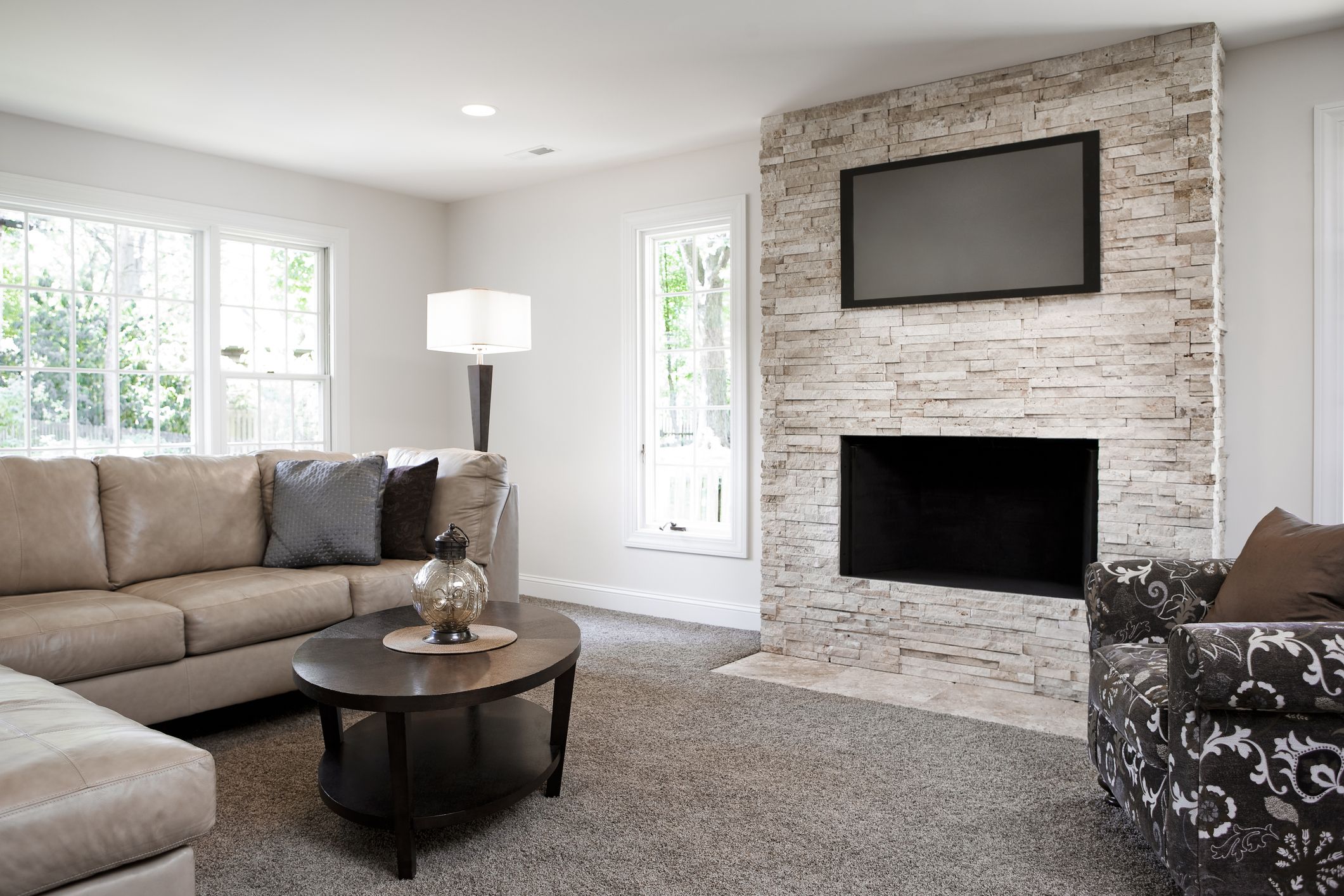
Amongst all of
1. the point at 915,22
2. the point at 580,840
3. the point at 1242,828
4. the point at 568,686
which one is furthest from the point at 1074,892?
the point at 915,22

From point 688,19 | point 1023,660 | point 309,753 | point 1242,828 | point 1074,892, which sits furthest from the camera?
point 1023,660

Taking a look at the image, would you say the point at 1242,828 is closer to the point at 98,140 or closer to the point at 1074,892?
the point at 1074,892

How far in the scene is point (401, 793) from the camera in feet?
6.59

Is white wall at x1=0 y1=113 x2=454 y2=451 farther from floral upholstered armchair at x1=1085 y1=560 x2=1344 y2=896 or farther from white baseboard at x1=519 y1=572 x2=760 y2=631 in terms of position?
floral upholstered armchair at x1=1085 y1=560 x2=1344 y2=896

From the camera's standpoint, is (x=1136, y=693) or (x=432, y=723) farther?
(x=432, y=723)

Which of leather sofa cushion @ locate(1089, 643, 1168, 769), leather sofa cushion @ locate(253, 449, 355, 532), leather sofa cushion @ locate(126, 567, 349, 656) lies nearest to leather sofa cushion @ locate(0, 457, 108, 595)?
leather sofa cushion @ locate(126, 567, 349, 656)

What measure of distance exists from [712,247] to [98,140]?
3.10 metres

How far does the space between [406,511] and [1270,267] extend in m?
3.48

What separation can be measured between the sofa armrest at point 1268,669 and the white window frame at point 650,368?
301cm

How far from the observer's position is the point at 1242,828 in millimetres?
1752

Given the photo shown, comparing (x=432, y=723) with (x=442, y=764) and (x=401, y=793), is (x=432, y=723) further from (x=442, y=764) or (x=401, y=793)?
(x=401, y=793)

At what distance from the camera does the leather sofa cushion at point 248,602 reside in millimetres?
2918

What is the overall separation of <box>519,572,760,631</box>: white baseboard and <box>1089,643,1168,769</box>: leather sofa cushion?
241 cm

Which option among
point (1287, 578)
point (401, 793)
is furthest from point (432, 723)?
point (1287, 578)
